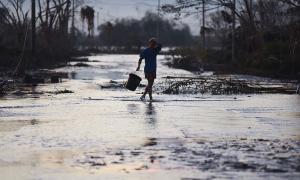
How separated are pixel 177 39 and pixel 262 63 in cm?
15255

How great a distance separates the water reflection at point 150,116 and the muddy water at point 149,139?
2 centimetres

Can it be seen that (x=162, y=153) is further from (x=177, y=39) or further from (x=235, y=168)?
(x=177, y=39)

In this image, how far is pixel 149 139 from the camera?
39.6 feet

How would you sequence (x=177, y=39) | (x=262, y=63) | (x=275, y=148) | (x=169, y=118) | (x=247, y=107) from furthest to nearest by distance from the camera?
(x=177, y=39) < (x=262, y=63) < (x=247, y=107) < (x=169, y=118) < (x=275, y=148)

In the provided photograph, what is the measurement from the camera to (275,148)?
10930 mm

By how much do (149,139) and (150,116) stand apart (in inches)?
161

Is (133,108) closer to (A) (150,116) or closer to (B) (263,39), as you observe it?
(A) (150,116)

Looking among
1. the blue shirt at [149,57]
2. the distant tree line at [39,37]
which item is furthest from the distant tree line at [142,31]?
the blue shirt at [149,57]

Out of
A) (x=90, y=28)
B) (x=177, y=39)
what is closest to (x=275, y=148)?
(x=90, y=28)

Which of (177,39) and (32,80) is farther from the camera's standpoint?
(177,39)

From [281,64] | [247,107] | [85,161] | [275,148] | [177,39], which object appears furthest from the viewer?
[177,39]

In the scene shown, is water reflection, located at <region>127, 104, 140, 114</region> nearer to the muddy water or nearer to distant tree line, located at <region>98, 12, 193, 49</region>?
the muddy water

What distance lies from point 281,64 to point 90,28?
266 ft

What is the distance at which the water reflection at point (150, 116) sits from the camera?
47.5ft
